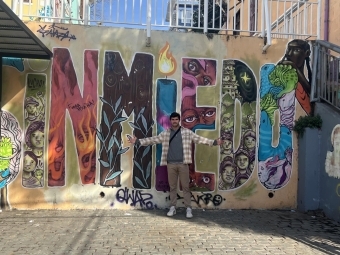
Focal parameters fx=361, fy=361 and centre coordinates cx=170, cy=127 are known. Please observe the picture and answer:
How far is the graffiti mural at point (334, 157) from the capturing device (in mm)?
6383

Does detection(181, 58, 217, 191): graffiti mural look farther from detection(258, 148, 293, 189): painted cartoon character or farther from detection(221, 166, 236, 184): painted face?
detection(258, 148, 293, 189): painted cartoon character

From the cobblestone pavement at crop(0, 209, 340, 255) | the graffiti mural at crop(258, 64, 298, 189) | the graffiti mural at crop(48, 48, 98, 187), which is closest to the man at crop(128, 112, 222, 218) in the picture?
the cobblestone pavement at crop(0, 209, 340, 255)

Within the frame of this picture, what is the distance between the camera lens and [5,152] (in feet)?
21.6

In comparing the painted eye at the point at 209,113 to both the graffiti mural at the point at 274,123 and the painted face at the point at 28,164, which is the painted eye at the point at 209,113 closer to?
the graffiti mural at the point at 274,123

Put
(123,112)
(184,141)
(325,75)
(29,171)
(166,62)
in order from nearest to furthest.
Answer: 1. (184,141)
2. (29,171)
3. (123,112)
4. (166,62)
5. (325,75)

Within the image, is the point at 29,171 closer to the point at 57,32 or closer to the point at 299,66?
the point at 57,32

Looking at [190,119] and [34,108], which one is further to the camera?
[190,119]

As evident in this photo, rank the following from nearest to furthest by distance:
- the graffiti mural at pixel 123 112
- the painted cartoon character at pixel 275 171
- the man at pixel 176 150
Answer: the man at pixel 176 150, the graffiti mural at pixel 123 112, the painted cartoon character at pixel 275 171

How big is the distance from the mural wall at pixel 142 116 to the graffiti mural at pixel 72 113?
0.02m

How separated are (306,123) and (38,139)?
5115mm

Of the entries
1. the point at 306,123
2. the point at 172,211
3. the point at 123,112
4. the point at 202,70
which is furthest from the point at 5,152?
the point at 306,123

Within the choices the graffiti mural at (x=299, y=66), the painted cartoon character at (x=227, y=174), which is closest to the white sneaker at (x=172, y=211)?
the painted cartoon character at (x=227, y=174)

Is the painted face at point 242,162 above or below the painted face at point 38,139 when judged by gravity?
below

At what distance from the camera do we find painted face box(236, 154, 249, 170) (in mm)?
7117
